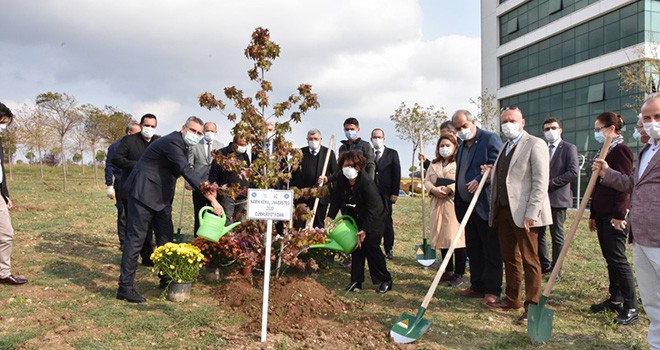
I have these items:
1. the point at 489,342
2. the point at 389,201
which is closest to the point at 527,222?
the point at 489,342

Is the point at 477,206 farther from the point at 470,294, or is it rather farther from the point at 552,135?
the point at 552,135

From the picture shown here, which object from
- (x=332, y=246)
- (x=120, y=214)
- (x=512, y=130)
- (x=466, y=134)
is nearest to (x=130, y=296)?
(x=332, y=246)

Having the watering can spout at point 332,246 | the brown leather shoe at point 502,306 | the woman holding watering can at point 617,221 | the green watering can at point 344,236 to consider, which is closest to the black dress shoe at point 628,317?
the woman holding watering can at point 617,221

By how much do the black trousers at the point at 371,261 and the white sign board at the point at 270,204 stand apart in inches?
72.8

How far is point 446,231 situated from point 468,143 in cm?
133

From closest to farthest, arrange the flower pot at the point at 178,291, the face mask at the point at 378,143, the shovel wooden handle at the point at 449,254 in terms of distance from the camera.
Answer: the shovel wooden handle at the point at 449,254 < the flower pot at the point at 178,291 < the face mask at the point at 378,143

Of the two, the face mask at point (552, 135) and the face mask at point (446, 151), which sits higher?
the face mask at point (552, 135)

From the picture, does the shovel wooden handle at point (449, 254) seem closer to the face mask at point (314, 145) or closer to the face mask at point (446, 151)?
the face mask at point (446, 151)

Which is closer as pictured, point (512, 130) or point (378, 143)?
point (512, 130)

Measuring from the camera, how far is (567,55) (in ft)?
102

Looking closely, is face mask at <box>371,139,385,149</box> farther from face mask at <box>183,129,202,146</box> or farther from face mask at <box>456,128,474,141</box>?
face mask at <box>183,129,202,146</box>

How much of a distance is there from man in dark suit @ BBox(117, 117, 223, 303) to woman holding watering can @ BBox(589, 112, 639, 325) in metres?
4.18

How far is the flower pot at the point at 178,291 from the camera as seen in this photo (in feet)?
17.3

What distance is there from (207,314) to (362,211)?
2187 mm
